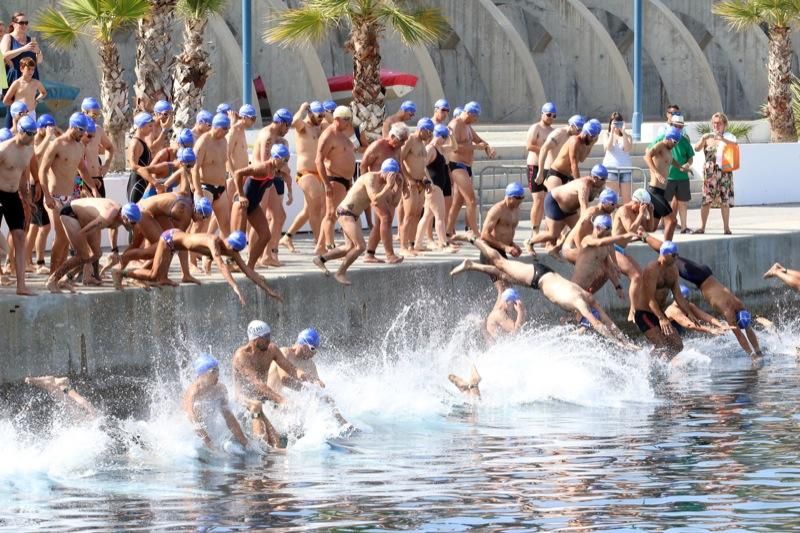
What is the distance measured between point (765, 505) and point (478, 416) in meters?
4.67

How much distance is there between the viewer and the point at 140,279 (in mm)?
15289

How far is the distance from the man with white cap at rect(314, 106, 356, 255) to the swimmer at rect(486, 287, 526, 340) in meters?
2.01

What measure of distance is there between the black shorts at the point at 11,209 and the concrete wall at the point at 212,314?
682 mm

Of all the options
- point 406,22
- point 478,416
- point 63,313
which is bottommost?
point 478,416

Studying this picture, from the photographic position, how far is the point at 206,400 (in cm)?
1309

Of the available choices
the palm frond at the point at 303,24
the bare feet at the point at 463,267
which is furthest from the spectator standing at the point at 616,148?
the bare feet at the point at 463,267

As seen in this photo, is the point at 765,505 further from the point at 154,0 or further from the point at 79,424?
the point at 154,0

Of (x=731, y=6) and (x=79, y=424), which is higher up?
(x=731, y=6)

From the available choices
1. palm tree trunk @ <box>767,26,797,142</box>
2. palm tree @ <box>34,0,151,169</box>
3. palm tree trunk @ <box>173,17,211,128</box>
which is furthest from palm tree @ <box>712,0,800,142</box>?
palm tree @ <box>34,0,151,169</box>

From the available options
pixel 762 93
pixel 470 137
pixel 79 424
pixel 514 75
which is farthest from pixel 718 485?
pixel 762 93

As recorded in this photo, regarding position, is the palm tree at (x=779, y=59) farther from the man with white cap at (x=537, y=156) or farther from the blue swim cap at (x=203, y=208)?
the blue swim cap at (x=203, y=208)

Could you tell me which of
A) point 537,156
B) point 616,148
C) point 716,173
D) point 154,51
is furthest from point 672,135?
point 154,51

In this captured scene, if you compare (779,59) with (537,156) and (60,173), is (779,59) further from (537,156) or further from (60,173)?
(60,173)

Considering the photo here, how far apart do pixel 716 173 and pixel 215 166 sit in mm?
8537
